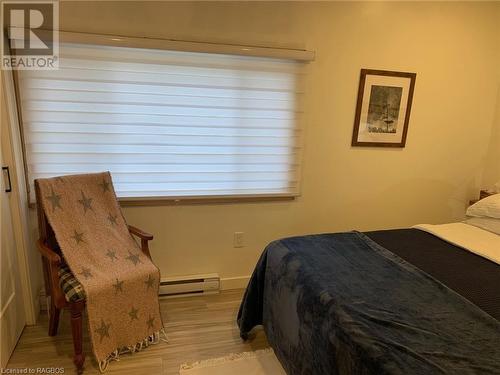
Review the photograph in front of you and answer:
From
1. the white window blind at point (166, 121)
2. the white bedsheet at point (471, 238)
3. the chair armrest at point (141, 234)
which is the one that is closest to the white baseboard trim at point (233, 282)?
the white window blind at point (166, 121)

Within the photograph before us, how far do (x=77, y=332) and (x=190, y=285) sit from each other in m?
0.93

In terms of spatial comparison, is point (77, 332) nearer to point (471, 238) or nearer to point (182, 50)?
point (182, 50)

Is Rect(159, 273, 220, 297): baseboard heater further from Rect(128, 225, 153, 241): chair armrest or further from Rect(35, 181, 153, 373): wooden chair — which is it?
Rect(35, 181, 153, 373): wooden chair

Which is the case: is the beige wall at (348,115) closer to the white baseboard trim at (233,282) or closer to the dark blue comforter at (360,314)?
the white baseboard trim at (233,282)

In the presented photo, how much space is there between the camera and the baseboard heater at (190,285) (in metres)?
2.62

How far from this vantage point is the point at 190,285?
266 cm

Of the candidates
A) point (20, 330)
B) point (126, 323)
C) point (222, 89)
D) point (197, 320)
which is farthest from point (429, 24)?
point (20, 330)

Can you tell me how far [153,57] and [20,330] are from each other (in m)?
1.94

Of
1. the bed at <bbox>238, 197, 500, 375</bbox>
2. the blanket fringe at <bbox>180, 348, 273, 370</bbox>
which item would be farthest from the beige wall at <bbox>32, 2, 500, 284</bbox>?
the blanket fringe at <bbox>180, 348, 273, 370</bbox>

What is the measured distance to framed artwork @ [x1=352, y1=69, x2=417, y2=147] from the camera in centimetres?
272

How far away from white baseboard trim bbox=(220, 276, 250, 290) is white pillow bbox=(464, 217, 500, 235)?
5.69 ft

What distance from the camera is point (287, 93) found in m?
2.59

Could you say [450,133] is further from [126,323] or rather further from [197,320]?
[126,323]

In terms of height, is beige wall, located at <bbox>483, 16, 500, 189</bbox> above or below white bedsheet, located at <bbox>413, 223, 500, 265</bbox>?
above
